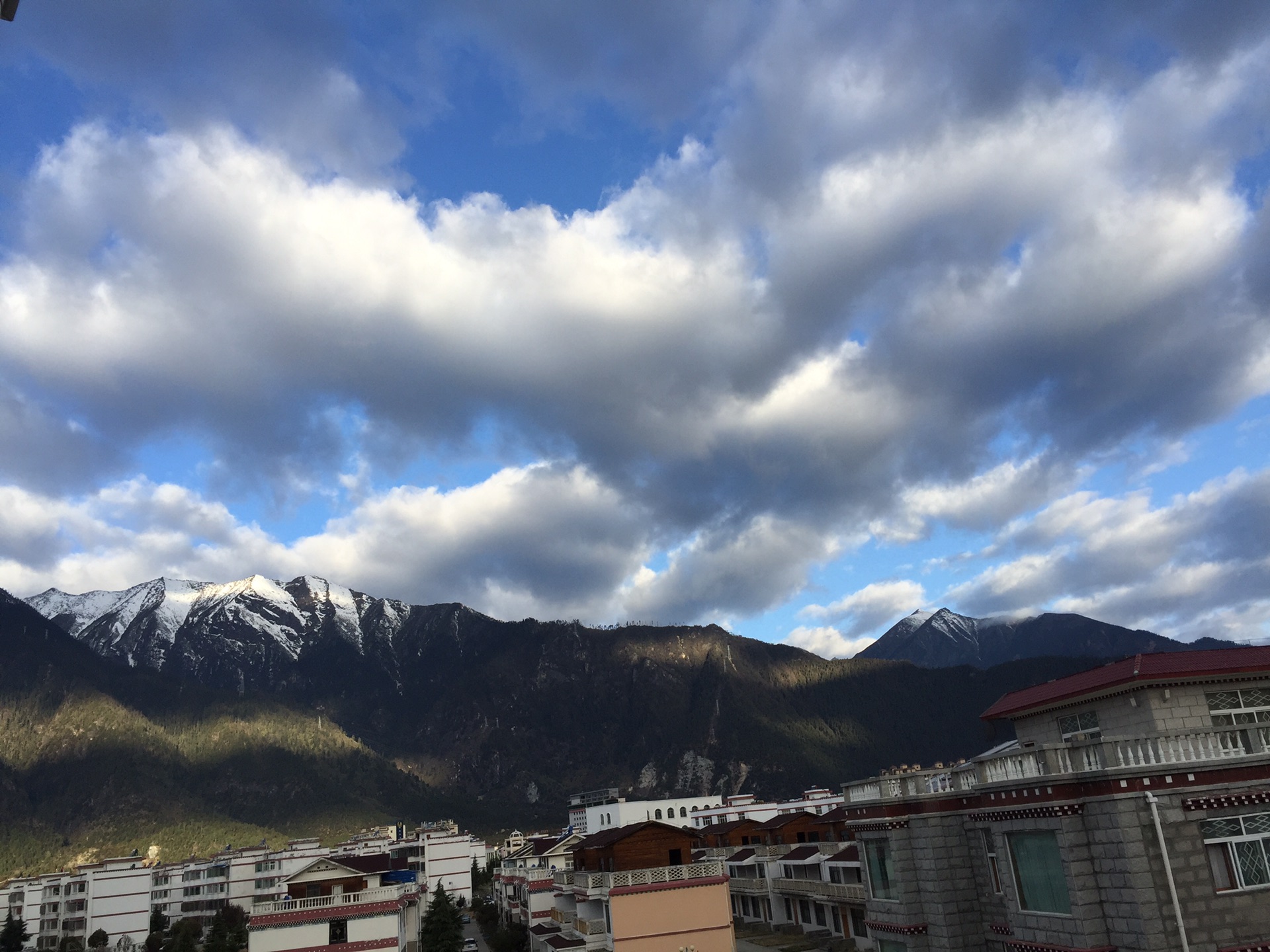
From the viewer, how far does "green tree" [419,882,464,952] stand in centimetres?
6500

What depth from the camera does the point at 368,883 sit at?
2202 inches

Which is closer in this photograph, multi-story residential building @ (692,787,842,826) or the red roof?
the red roof

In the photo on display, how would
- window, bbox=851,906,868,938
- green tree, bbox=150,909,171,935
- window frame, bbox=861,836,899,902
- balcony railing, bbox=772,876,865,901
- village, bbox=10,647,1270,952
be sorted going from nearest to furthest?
→ 1. village, bbox=10,647,1270,952
2. window frame, bbox=861,836,899,902
3. balcony railing, bbox=772,876,865,901
4. window, bbox=851,906,868,938
5. green tree, bbox=150,909,171,935

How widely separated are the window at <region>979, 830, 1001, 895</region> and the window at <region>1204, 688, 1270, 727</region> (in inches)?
305

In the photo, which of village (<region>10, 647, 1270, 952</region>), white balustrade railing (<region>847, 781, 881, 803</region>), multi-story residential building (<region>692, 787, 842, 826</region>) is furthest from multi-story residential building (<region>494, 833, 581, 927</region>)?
white balustrade railing (<region>847, 781, 881, 803</region>)

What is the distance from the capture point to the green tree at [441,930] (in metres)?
65.0

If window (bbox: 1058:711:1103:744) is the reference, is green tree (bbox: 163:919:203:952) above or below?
below

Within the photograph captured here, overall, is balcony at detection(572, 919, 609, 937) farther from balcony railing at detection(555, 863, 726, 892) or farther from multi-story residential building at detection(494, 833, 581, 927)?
multi-story residential building at detection(494, 833, 581, 927)

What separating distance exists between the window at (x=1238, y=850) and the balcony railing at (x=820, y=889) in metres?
32.6

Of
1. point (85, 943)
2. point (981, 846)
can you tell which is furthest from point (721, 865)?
point (85, 943)

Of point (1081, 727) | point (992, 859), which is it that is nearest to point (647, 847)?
point (992, 859)

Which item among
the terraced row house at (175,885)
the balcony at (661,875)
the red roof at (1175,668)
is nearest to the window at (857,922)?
the balcony at (661,875)

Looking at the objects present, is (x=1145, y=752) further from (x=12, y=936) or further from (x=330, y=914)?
(x=12, y=936)

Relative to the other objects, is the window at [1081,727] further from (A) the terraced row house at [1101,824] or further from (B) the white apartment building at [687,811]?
(B) the white apartment building at [687,811]
